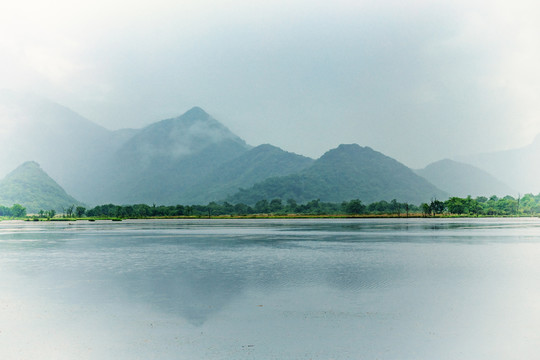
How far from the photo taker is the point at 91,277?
91.6ft

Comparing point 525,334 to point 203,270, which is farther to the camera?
point 203,270

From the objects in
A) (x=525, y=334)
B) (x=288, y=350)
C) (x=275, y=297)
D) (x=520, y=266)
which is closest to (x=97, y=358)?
(x=288, y=350)

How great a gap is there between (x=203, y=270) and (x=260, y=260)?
6536 mm

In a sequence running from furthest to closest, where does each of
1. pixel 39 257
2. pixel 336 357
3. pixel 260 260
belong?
pixel 39 257
pixel 260 260
pixel 336 357

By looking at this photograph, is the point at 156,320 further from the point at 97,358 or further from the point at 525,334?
the point at 525,334

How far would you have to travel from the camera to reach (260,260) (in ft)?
118

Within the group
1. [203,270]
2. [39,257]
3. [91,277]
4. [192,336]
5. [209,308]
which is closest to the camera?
[192,336]

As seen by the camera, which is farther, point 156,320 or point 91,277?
point 91,277

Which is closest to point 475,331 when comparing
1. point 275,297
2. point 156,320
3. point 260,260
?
point 275,297

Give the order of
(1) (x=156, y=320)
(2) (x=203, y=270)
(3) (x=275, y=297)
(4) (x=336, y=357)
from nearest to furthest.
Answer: (4) (x=336, y=357) < (1) (x=156, y=320) < (3) (x=275, y=297) < (2) (x=203, y=270)

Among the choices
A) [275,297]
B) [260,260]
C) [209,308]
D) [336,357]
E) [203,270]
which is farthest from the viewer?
[260,260]

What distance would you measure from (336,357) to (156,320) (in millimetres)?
7886

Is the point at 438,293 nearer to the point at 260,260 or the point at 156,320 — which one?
the point at 156,320

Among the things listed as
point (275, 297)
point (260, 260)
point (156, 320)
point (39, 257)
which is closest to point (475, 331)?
point (275, 297)
